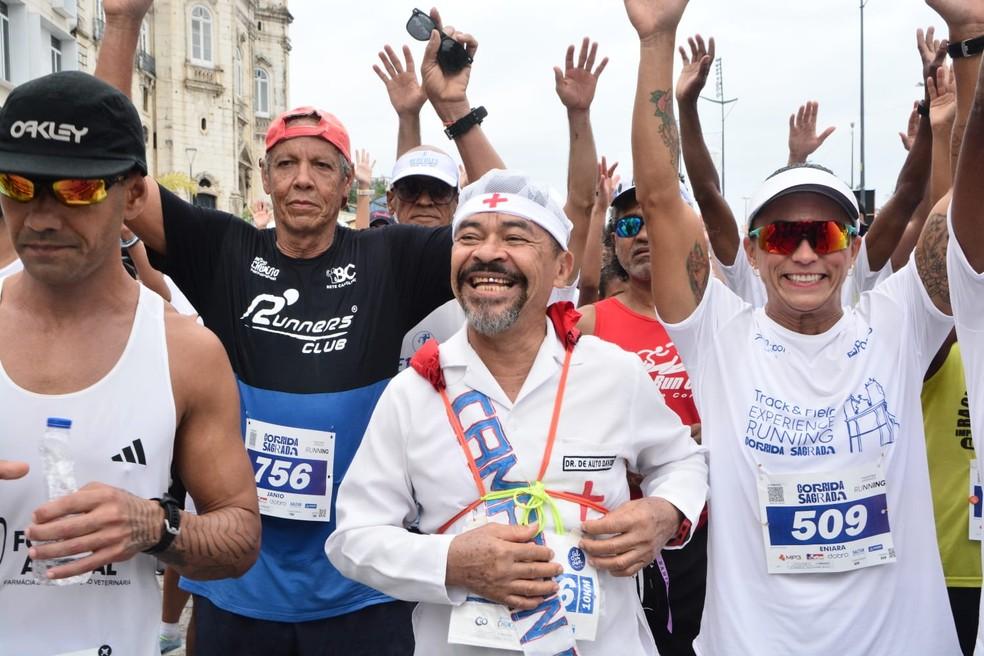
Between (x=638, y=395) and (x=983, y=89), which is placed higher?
(x=983, y=89)

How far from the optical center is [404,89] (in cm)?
470

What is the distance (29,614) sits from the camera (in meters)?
2.02

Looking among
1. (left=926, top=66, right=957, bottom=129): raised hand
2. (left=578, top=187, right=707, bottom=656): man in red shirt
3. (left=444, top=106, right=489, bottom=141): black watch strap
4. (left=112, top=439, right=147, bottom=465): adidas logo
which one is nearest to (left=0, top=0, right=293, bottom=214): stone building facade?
(left=444, top=106, right=489, bottom=141): black watch strap

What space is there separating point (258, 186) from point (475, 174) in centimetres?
4794

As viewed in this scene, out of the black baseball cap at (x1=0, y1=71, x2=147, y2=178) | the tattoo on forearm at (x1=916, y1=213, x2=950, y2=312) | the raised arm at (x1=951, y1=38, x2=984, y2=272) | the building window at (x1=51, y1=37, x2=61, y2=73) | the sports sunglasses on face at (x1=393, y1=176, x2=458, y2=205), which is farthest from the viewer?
the building window at (x1=51, y1=37, x2=61, y2=73)

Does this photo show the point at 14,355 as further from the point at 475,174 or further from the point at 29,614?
the point at 475,174

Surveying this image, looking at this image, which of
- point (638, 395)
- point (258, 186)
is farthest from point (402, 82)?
point (258, 186)

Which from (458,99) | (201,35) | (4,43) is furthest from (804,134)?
(201,35)

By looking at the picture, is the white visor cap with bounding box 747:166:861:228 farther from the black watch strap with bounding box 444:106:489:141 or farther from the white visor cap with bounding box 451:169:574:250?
the black watch strap with bounding box 444:106:489:141

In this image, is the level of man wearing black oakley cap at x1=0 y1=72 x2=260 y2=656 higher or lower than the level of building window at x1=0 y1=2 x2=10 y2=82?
lower

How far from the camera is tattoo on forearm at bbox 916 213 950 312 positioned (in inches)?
104

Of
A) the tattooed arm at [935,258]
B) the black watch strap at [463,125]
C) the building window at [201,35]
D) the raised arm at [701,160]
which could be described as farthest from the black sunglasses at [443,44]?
the building window at [201,35]

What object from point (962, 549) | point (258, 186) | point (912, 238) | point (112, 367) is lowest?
point (962, 549)

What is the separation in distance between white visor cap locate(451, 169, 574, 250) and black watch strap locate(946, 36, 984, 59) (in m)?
1.34
